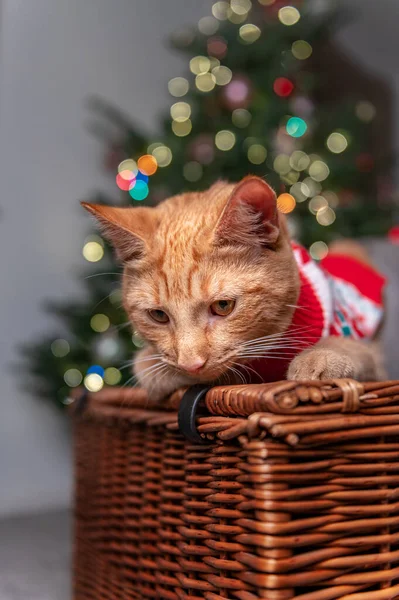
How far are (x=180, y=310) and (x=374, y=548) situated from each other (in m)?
0.42

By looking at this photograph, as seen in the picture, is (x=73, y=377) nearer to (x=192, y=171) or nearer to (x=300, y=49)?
(x=192, y=171)

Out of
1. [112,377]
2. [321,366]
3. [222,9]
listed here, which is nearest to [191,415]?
[321,366]

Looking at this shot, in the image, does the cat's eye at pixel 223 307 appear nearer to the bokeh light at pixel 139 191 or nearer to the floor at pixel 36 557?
the floor at pixel 36 557

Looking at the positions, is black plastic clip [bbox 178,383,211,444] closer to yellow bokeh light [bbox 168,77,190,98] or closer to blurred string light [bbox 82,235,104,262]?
blurred string light [bbox 82,235,104,262]

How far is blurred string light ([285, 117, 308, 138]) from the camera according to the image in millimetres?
2359

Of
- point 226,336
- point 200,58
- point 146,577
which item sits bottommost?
point 146,577

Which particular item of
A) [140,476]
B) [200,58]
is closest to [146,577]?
[140,476]

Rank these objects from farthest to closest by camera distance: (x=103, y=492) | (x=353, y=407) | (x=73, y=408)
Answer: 1. (x=73, y=408)
2. (x=103, y=492)
3. (x=353, y=407)

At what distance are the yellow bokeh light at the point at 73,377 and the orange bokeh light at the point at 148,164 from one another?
78cm

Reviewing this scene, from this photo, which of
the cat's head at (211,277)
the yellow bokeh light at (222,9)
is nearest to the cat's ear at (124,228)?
the cat's head at (211,277)

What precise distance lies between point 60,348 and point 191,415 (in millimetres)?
1613

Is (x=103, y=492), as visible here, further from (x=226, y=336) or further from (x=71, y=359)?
(x=71, y=359)

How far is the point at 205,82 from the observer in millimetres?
2420

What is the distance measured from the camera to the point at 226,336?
932 mm
